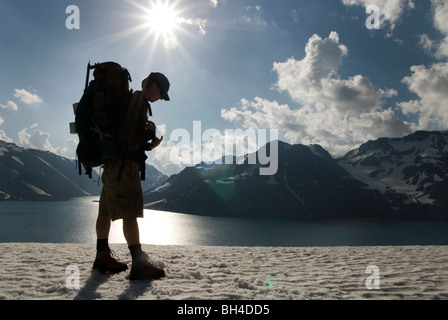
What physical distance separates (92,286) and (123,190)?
4.62 ft

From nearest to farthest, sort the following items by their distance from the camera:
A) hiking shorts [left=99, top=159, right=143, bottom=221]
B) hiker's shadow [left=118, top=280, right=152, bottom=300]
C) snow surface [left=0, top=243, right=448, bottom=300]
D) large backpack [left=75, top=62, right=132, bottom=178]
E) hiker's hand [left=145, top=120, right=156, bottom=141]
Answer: hiker's shadow [left=118, top=280, right=152, bottom=300] → snow surface [left=0, top=243, right=448, bottom=300] → large backpack [left=75, top=62, right=132, bottom=178] → hiking shorts [left=99, top=159, right=143, bottom=221] → hiker's hand [left=145, top=120, right=156, bottom=141]

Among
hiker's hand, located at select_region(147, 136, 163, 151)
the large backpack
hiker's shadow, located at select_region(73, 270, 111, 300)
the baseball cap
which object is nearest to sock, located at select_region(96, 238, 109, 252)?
hiker's shadow, located at select_region(73, 270, 111, 300)

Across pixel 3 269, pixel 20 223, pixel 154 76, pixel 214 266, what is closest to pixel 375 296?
pixel 214 266

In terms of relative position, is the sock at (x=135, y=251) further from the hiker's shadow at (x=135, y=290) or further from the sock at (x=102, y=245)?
the sock at (x=102, y=245)

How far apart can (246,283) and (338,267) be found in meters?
2.61

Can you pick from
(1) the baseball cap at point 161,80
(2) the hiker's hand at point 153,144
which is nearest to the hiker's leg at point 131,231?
(2) the hiker's hand at point 153,144

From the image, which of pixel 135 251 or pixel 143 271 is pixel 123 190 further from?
pixel 143 271

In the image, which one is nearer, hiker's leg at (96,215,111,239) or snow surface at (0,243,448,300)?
snow surface at (0,243,448,300)

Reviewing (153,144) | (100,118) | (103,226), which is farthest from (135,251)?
(100,118)

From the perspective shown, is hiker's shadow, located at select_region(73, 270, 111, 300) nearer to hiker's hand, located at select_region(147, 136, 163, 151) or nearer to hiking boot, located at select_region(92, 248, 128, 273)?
hiking boot, located at select_region(92, 248, 128, 273)

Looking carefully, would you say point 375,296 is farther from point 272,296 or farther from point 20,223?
point 20,223

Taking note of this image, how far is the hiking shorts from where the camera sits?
3.96m

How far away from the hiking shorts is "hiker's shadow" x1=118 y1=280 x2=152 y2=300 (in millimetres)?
975

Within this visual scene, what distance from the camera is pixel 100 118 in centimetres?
389
